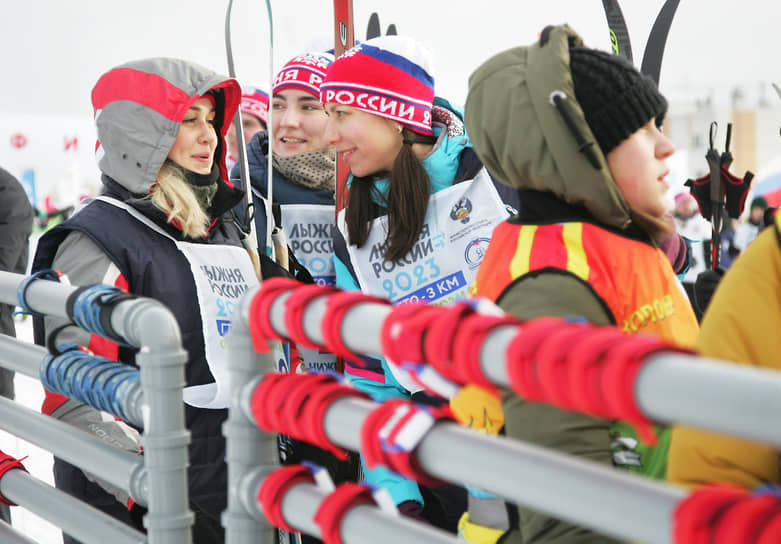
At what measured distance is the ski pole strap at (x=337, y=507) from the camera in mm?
716

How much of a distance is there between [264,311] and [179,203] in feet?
3.38

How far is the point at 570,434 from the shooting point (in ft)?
2.90

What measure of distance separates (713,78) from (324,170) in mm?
11445

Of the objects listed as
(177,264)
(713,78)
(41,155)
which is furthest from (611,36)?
(713,78)

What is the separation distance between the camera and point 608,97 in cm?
103

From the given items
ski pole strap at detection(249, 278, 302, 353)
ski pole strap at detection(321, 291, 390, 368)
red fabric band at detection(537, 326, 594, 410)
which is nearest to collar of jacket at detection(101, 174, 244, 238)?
ski pole strap at detection(249, 278, 302, 353)

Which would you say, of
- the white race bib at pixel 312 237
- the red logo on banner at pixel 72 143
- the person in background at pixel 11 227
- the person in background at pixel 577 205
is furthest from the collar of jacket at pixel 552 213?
the red logo on banner at pixel 72 143

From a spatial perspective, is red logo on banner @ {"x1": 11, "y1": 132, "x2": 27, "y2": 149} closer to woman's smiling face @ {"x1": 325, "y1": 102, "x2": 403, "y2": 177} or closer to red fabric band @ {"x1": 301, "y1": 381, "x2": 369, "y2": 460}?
woman's smiling face @ {"x1": 325, "y1": 102, "x2": 403, "y2": 177}

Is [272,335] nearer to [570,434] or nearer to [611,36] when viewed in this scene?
[570,434]

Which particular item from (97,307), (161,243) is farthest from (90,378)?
(161,243)

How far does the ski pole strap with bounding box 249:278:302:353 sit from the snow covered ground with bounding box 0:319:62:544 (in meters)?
1.16

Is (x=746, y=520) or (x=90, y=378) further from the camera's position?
(x=90, y=378)

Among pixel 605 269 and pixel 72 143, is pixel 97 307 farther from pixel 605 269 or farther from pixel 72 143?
pixel 72 143

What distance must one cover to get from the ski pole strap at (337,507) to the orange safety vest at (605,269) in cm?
34
